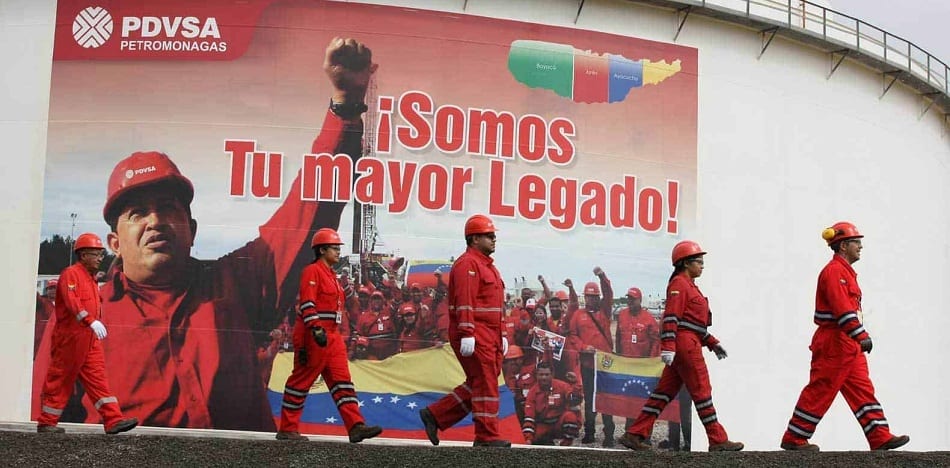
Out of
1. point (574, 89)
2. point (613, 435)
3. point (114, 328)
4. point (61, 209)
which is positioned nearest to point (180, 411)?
point (114, 328)

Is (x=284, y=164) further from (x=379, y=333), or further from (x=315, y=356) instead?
(x=315, y=356)

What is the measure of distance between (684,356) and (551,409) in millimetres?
5749

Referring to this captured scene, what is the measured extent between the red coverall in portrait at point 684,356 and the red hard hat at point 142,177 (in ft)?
24.3

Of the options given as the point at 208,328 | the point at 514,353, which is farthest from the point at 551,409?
the point at 208,328

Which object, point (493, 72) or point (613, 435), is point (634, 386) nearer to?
point (613, 435)

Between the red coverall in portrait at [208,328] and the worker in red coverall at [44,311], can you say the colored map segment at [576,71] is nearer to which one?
the red coverall in portrait at [208,328]

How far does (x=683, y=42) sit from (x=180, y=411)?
349 inches

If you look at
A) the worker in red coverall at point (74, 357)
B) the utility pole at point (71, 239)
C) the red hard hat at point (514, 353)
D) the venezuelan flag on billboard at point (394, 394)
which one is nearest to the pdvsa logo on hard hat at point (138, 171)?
the utility pole at point (71, 239)

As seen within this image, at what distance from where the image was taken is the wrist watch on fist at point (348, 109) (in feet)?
57.2

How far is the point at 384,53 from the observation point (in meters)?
17.7

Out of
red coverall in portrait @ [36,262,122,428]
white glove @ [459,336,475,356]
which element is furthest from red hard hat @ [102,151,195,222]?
white glove @ [459,336,475,356]

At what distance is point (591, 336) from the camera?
58.7 ft

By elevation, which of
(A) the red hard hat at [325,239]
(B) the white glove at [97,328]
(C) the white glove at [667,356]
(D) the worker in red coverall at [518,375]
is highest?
(A) the red hard hat at [325,239]

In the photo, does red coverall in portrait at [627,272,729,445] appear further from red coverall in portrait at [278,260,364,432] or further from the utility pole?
the utility pole
